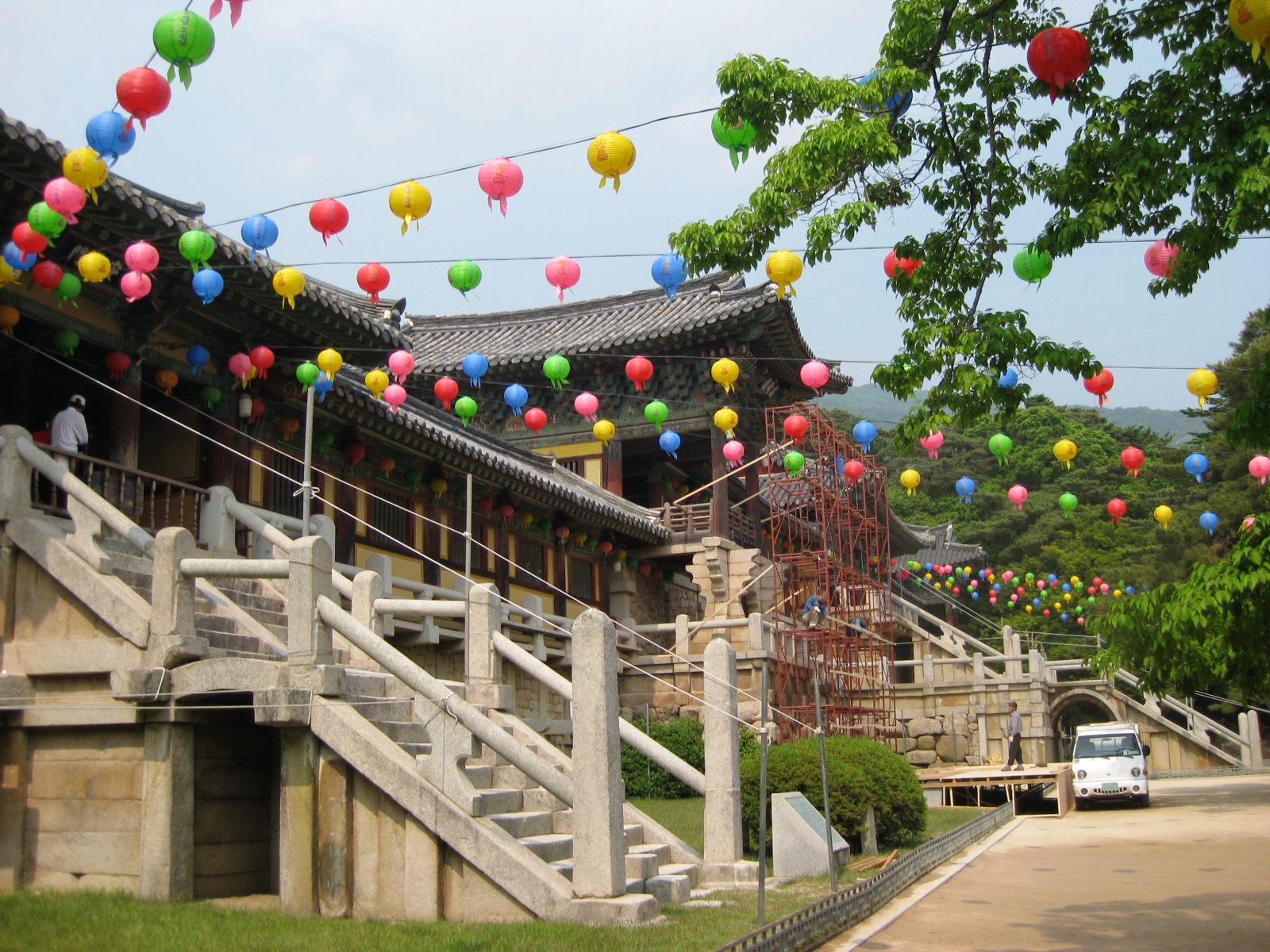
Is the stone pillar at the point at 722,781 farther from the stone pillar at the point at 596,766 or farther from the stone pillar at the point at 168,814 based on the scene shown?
the stone pillar at the point at 168,814

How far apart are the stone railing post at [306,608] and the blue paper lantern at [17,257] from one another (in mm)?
3648

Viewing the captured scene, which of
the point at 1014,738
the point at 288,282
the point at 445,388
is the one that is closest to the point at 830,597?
the point at 1014,738

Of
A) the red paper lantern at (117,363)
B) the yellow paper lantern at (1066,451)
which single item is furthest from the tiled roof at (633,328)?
the red paper lantern at (117,363)

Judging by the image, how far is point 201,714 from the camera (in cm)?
998

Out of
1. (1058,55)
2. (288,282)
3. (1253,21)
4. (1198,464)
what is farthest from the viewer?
(1198,464)

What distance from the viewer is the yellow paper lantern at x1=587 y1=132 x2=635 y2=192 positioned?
10469 millimetres

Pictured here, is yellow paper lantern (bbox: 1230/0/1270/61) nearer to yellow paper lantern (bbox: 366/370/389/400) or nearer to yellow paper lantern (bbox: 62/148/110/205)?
yellow paper lantern (bbox: 62/148/110/205)

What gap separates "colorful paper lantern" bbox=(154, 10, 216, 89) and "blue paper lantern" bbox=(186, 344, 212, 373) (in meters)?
5.93

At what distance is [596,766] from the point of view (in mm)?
9367

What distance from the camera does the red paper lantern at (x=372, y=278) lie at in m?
13.6

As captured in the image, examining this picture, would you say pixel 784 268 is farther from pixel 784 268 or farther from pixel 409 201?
pixel 409 201

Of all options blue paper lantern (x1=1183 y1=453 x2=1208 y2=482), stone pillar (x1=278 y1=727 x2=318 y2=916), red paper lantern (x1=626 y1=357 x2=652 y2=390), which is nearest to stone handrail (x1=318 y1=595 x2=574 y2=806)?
stone pillar (x1=278 y1=727 x2=318 y2=916)

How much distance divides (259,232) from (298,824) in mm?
5935

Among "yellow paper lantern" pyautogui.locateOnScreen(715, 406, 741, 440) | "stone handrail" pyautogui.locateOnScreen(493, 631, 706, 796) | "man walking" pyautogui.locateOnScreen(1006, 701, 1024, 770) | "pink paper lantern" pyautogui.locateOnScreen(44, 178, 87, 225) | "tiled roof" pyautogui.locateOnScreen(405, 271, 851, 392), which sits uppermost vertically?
"tiled roof" pyautogui.locateOnScreen(405, 271, 851, 392)
